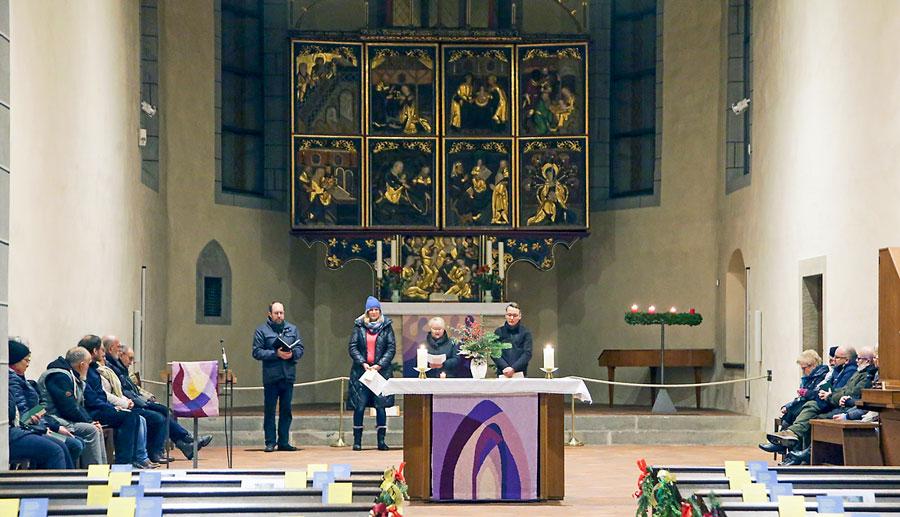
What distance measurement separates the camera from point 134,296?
16.4 meters

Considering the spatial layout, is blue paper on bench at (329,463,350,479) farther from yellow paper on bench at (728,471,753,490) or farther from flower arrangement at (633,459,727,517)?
yellow paper on bench at (728,471,753,490)

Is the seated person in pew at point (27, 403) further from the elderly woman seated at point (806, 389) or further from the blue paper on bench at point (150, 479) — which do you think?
the elderly woman seated at point (806, 389)

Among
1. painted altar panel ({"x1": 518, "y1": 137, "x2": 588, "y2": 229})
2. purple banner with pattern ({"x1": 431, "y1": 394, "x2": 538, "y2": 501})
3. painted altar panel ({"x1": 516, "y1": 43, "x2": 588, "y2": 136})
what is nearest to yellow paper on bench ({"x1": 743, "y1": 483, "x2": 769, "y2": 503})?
purple banner with pattern ({"x1": 431, "y1": 394, "x2": 538, "y2": 501})

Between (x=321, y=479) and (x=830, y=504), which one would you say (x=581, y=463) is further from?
(x=830, y=504)

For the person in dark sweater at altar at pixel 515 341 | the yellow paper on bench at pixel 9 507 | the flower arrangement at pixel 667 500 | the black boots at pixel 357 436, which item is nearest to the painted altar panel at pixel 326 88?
the black boots at pixel 357 436

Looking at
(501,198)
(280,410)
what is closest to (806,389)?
(280,410)

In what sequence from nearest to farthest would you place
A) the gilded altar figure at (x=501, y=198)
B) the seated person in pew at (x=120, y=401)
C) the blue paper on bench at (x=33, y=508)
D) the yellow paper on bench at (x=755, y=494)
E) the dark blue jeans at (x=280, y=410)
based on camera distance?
the blue paper on bench at (x=33, y=508)
the yellow paper on bench at (x=755, y=494)
the seated person in pew at (x=120, y=401)
the dark blue jeans at (x=280, y=410)
the gilded altar figure at (x=501, y=198)

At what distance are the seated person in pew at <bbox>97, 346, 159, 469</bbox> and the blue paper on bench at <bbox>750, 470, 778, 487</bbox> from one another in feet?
20.2

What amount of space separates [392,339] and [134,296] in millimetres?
3336

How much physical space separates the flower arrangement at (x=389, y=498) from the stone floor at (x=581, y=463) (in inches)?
130

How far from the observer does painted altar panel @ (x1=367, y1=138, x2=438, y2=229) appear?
63.4 feet

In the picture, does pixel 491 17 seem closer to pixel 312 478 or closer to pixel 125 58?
pixel 125 58

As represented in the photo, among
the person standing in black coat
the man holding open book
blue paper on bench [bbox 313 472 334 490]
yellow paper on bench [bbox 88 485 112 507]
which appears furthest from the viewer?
the person standing in black coat

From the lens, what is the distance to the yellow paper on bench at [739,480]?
6.96 metres
